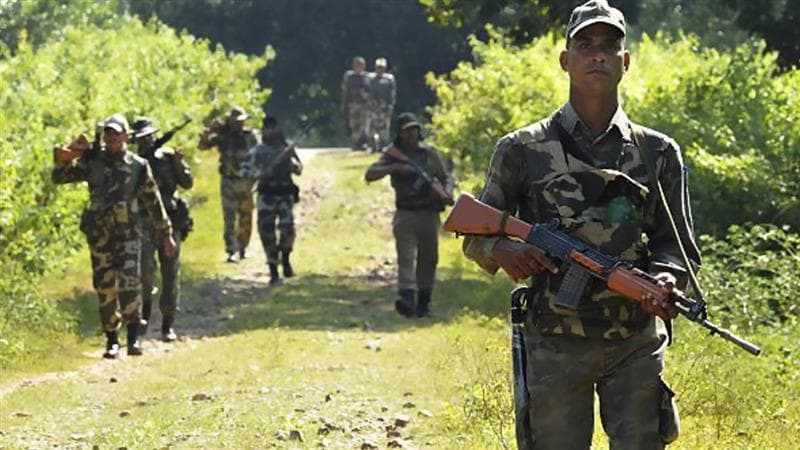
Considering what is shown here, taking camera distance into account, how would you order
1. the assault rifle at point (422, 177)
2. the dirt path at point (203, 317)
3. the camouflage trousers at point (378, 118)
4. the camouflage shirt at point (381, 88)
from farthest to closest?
the camouflage shirt at point (381, 88), the camouflage trousers at point (378, 118), the assault rifle at point (422, 177), the dirt path at point (203, 317)

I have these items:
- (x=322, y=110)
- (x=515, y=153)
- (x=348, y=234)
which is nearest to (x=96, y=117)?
(x=348, y=234)

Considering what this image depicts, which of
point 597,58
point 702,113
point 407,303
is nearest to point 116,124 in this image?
point 407,303

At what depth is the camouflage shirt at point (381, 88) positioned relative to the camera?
120 ft

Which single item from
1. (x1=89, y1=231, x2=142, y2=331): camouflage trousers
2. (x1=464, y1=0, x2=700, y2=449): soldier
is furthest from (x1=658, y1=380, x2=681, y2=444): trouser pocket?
(x1=89, y1=231, x2=142, y2=331): camouflage trousers

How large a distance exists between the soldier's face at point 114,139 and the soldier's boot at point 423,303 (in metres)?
4.35

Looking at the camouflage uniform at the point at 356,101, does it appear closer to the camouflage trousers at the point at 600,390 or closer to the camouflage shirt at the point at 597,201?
the camouflage shirt at the point at 597,201

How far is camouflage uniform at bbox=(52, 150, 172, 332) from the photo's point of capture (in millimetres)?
14281

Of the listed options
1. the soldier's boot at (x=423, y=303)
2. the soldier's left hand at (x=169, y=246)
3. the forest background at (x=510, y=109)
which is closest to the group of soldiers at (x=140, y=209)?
the soldier's left hand at (x=169, y=246)

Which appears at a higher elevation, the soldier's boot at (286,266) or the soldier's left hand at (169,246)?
the soldier's left hand at (169,246)

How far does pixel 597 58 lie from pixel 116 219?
28.5 feet

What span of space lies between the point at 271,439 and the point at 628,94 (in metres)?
11.1

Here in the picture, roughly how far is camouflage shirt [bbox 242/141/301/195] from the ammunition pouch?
367 centimetres

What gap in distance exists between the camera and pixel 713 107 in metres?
17.2

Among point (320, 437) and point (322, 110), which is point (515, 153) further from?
point (322, 110)
